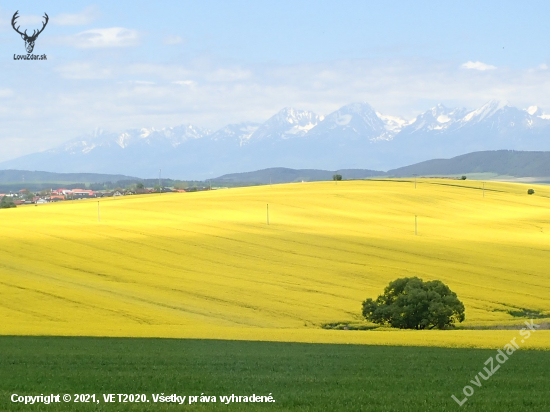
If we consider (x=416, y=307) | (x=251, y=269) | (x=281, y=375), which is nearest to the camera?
(x=281, y=375)

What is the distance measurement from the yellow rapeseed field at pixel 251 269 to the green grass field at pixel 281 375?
180 inches

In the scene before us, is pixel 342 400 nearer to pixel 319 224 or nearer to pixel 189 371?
pixel 189 371

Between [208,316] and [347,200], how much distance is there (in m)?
62.5

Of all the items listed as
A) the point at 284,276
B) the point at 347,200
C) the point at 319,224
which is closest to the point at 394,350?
the point at 284,276

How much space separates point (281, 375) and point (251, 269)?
3136cm

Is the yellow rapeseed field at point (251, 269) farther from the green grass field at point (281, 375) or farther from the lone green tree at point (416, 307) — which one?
the green grass field at point (281, 375)

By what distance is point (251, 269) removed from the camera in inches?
1811

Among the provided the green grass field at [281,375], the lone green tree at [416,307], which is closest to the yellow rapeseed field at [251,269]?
the lone green tree at [416,307]

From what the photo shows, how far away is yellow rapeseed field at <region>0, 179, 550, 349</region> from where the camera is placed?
3050 centimetres

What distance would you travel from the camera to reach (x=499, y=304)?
1491 inches

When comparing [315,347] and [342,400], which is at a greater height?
[342,400]

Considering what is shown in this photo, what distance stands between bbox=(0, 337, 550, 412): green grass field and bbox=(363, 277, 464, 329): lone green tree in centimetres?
1185

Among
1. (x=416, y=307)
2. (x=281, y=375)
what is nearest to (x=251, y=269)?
(x=416, y=307)

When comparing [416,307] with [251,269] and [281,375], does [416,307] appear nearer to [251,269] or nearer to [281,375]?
[251,269]
